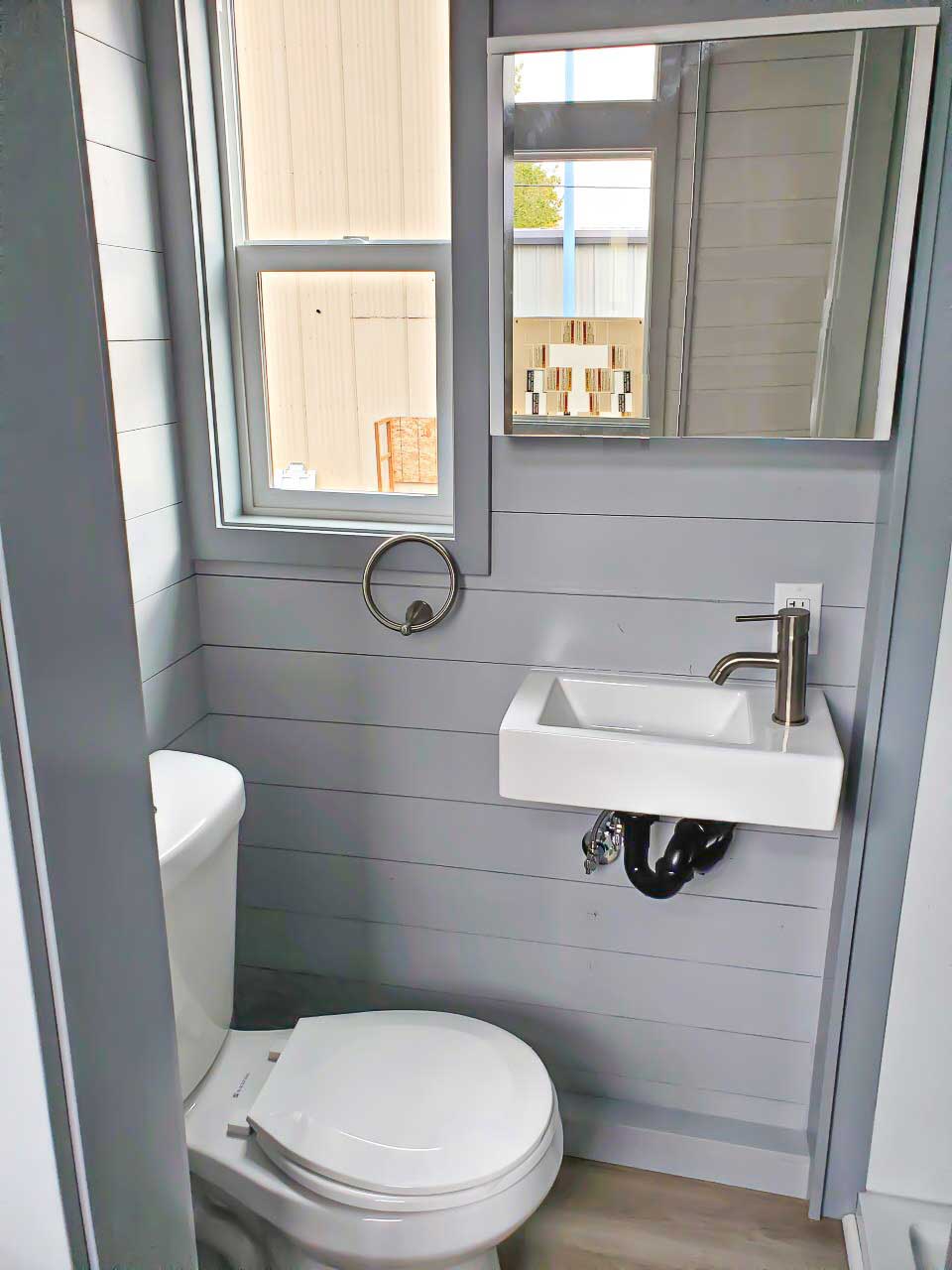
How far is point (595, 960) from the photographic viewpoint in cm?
187

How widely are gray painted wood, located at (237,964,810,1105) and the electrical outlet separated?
0.76 metres

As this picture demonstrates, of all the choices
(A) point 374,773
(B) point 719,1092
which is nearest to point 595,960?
(B) point 719,1092

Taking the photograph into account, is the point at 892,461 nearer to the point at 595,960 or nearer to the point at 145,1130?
the point at 595,960

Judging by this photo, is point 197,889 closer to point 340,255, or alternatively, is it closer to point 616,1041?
point 616,1041

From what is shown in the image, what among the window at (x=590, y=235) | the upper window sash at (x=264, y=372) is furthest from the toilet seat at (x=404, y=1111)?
the window at (x=590, y=235)

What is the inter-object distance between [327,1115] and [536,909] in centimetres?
58

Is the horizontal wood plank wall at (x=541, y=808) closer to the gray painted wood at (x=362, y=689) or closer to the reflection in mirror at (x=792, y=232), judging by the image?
the gray painted wood at (x=362, y=689)

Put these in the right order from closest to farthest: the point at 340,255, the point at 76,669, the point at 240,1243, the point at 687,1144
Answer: the point at 76,669
the point at 240,1243
the point at 340,255
the point at 687,1144

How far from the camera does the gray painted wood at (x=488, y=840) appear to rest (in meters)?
1.74

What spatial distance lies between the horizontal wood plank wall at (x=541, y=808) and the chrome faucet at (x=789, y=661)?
0.35 ft

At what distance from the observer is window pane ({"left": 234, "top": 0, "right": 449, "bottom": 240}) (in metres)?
1.62

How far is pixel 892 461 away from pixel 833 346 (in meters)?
0.19

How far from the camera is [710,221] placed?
1.46 m

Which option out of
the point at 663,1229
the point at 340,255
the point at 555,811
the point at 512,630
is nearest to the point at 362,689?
the point at 512,630
